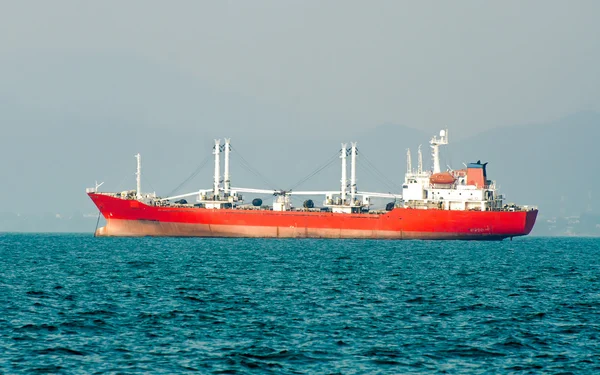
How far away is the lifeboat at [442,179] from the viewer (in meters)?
92.6

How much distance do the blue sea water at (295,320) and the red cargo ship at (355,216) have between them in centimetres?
3708

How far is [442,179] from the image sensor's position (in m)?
92.6

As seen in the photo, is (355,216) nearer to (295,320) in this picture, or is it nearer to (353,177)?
(353,177)

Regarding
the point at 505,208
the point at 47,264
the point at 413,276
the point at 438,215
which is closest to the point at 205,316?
the point at 413,276

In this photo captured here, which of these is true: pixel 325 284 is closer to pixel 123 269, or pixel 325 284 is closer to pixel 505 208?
pixel 123 269

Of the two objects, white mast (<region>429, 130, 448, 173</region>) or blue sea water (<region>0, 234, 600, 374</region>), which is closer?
blue sea water (<region>0, 234, 600, 374</region>)

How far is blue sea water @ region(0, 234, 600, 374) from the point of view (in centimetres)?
2220

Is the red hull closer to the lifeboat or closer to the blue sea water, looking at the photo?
the lifeboat

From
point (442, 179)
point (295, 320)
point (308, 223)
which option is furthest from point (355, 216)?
point (295, 320)

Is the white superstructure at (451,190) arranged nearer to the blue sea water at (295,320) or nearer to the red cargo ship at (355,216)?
the red cargo ship at (355,216)

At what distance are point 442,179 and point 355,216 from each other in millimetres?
10589

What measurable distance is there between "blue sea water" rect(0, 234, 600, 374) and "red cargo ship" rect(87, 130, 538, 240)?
1460 inches

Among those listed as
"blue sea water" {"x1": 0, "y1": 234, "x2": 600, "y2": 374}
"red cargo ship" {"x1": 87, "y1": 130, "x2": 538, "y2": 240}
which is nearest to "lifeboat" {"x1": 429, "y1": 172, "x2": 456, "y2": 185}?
"red cargo ship" {"x1": 87, "y1": 130, "x2": 538, "y2": 240}

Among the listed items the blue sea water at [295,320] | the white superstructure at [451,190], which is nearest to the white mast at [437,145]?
the white superstructure at [451,190]
